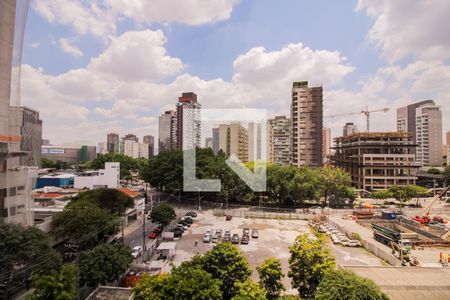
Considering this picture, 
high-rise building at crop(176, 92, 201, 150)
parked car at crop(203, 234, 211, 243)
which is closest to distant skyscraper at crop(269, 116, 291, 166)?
high-rise building at crop(176, 92, 201, 150)

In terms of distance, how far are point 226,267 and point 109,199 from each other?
17.4m

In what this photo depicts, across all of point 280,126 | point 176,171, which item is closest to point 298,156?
point 280,126

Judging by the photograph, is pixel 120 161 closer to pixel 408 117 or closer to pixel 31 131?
pixel 31 131

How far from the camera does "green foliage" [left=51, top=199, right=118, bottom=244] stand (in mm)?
17375

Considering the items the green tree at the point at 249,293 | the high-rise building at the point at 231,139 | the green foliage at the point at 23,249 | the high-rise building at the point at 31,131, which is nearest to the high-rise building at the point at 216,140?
the high-rise building at the point at 231,139

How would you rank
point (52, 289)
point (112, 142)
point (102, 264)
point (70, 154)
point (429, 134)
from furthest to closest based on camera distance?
1. point (112, 142)
2. point (70, 154)
3. point (429, 134)
4. point (102, 264)
5. point (52, 289)

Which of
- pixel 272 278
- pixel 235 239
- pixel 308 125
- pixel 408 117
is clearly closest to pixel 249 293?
pixel 272 278

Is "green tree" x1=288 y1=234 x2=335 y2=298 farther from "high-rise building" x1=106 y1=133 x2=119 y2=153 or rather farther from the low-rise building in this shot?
"high-rise building" x1=106 y1=133 x2=119 y2=153

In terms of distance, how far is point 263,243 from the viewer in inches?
858

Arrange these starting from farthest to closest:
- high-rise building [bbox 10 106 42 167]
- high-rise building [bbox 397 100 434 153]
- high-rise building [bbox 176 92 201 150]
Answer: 1. high-rise building [bbox 397 100 434 153]
2. high-rise building [bbox 176 92 201 150]
3. high-rise building [bbox 10 106 42 167]

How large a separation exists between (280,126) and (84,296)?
212ft

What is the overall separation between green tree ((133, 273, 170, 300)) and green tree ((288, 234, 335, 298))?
19.4 ft

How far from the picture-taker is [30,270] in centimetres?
1326

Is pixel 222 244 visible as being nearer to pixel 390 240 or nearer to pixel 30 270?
pixel 30 270
